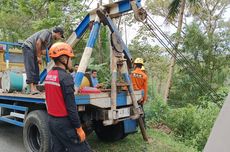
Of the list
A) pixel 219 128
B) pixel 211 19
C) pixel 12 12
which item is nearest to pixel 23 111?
pixel 219 128

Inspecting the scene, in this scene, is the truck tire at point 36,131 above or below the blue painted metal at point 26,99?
below

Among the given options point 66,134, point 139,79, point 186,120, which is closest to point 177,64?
point 186,120

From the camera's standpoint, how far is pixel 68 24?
1223cm

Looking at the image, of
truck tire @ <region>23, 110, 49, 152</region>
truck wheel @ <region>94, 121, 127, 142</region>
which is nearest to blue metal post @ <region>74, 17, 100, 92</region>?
truck tire @ <region>23, 110, 49, 152</region>

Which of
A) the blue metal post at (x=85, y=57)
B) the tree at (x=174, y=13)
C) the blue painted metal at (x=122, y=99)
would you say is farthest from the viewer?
the tree at (x=174, y=13)

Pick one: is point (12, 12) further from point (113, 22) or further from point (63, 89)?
point (63, 89)

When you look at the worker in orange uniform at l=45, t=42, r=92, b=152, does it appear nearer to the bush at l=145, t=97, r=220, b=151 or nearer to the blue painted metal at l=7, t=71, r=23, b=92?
the blue painted metal at l=7, t=71, r=23, b=92

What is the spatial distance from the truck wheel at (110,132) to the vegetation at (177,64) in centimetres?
15

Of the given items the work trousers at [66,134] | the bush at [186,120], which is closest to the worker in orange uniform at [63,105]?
the work trousers at [66,134]

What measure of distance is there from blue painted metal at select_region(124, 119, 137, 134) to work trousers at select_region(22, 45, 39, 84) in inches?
77.6

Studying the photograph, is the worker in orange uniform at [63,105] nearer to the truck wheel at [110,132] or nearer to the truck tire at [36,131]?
the truck tire at [36,131]

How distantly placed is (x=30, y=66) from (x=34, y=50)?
0.35 metres

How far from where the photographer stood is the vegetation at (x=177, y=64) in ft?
23.0

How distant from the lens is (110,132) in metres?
6.26
